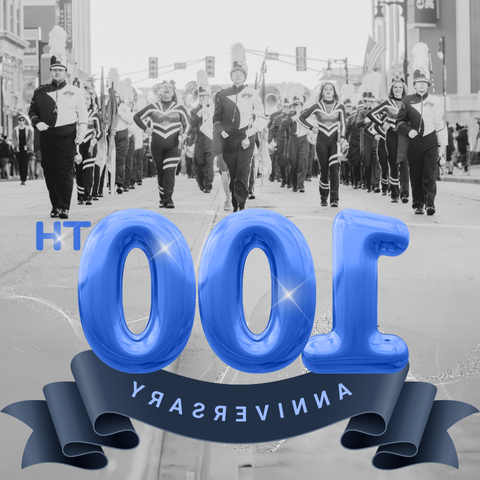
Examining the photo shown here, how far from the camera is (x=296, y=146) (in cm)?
453

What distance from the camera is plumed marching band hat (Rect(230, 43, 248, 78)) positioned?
9.78 feet

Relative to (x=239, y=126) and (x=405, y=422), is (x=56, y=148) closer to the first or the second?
(x=239, y=126)

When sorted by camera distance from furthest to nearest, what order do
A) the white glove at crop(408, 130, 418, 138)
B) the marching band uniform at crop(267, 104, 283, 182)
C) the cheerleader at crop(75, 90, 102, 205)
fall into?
the white glove at crop(408, 130, 418, 138), the marching band uniform at crop(267, 104, 283, 182), the cheerleader at crop(75, 90, 102, 205)

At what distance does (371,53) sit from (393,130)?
72cm

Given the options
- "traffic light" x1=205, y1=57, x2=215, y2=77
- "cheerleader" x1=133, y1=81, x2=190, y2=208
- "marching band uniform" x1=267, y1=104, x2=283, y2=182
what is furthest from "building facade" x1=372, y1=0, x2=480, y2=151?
"cheerleader" x1=133, y1=81, x2=190, y2=208

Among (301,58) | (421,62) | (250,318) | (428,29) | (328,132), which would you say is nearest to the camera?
(301,58)

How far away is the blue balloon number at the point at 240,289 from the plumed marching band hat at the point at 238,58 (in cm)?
82

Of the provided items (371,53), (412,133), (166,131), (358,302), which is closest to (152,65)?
(371,53)

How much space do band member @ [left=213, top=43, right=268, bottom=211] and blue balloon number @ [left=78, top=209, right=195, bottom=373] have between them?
0.91 metres

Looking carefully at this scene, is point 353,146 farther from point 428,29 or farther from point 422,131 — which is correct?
point 428,29

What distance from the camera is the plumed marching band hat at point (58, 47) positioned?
304 cm

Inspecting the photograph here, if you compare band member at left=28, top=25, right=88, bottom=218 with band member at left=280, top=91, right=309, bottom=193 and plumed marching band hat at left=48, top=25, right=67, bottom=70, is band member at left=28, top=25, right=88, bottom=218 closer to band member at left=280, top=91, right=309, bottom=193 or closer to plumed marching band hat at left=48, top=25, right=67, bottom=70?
plumed marching band hat at left=48, top=25, right=67, bottom=70

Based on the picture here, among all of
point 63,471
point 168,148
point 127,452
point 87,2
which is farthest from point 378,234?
point 168,148

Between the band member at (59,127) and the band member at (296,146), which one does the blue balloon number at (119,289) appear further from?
the band member at (296,146)
